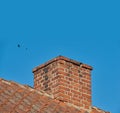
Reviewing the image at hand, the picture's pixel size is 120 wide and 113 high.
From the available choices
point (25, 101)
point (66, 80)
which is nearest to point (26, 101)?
point (25, 101)

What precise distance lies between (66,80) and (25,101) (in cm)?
137

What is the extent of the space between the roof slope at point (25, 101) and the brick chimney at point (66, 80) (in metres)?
0.29

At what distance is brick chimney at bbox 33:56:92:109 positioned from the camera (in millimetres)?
10195

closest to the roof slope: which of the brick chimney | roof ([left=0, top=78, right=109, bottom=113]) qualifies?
roof ([left=0, top=78, right=109, bottom=113])

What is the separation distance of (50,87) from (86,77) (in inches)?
36.3

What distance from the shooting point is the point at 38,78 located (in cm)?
1079

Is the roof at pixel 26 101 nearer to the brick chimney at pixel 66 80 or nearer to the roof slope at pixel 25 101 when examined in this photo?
the roof slope at pixel 25 101

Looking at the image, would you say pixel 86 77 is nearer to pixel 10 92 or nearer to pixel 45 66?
pixel 45 66

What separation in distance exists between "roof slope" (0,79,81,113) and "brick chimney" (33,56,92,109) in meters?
0.29

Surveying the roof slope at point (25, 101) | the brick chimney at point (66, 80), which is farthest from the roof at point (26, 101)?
the brick chimney at point (66, 80)

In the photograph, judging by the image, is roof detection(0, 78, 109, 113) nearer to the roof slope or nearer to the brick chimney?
the roof slope

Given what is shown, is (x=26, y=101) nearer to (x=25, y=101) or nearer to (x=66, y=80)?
(x=25, y=101)

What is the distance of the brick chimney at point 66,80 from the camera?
1020 cm

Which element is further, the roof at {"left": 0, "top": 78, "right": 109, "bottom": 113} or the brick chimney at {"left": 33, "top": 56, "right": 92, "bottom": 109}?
the brick chimney at {"left": 33, "top": 56, "right": 92, "bottom": 109}
